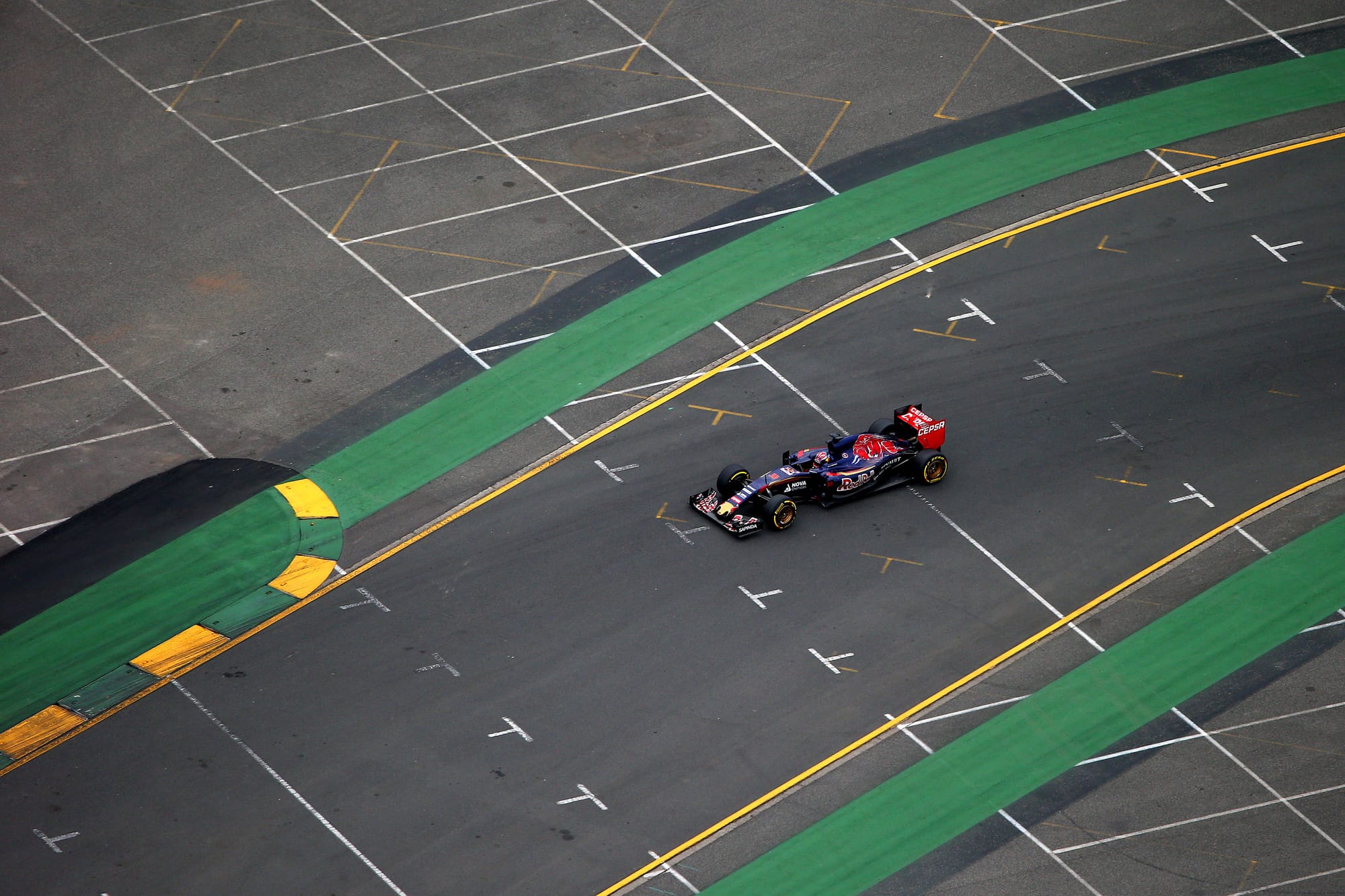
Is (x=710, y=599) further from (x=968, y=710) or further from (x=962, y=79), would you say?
(x=962, y=79)

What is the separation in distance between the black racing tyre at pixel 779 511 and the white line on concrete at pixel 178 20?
25.1 meters

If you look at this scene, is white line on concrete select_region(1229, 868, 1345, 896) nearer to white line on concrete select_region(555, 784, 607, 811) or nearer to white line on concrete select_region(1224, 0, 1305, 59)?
white line on concrete select_region(555, 784, 607, 811)

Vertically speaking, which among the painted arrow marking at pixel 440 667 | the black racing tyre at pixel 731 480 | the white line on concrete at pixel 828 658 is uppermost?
the black racing tyre at pixel 731 480

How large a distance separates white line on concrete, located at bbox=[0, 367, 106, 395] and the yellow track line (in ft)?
30.4

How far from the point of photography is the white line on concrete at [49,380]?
122 feet

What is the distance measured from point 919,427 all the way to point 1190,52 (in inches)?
748

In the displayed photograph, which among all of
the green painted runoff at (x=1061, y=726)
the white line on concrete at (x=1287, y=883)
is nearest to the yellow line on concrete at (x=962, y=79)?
the green painted runoff at (x=1061, y=726)

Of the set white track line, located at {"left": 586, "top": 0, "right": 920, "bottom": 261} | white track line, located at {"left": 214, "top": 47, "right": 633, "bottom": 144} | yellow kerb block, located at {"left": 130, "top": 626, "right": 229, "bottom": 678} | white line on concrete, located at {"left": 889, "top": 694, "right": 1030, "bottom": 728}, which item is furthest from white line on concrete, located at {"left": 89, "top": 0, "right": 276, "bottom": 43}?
white line on concrete, located at {"left": 889, "top": 694, "right": 1030, "bottom": 728}

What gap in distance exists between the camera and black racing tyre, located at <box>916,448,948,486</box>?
34.1m

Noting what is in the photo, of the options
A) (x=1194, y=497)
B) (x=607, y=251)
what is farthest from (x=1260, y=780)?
(x=607, y=251)

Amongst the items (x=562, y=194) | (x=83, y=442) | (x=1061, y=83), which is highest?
(x=1061, y=83)

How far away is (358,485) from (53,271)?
439 inches

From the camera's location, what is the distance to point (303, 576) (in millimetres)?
32906

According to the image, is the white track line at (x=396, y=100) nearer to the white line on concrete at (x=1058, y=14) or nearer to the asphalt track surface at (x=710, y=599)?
the white line on concrete at (x=1058, y=14)
